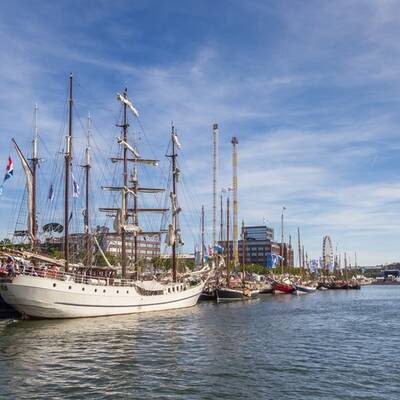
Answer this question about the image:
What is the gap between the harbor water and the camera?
2452 cm

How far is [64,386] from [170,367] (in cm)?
695

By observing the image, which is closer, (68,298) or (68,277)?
(68,298)

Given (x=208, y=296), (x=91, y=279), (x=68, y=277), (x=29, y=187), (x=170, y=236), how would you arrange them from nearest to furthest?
(x=68, y=277) < (x=91, y=279) < (x=29, y=187) < (x=170, y=236) < (x=208, y=296)

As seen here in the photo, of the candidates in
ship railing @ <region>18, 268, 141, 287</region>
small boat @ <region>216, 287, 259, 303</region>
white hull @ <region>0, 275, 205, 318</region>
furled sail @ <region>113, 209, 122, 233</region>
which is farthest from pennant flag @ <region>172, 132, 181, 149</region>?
white hull @ <region>0, 275, 205, 318</region>

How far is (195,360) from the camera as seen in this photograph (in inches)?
1271

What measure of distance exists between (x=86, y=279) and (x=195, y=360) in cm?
3463

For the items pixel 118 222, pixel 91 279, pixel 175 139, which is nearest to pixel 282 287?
pixel 175 139

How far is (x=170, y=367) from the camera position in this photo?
1182 inches

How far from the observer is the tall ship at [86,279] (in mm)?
52781

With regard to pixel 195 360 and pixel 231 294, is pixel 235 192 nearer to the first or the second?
pixel 231 294

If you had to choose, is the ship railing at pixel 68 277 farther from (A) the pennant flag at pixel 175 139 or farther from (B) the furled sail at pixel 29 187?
(A) the pennant flag at pixel 175 139

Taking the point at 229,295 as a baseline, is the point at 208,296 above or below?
below

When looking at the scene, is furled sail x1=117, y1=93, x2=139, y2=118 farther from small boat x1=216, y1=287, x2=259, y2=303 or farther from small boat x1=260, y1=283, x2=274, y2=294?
small boat x1=260, y1=283, x2=274, y2=294

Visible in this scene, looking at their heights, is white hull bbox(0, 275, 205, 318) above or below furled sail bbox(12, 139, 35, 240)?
below
